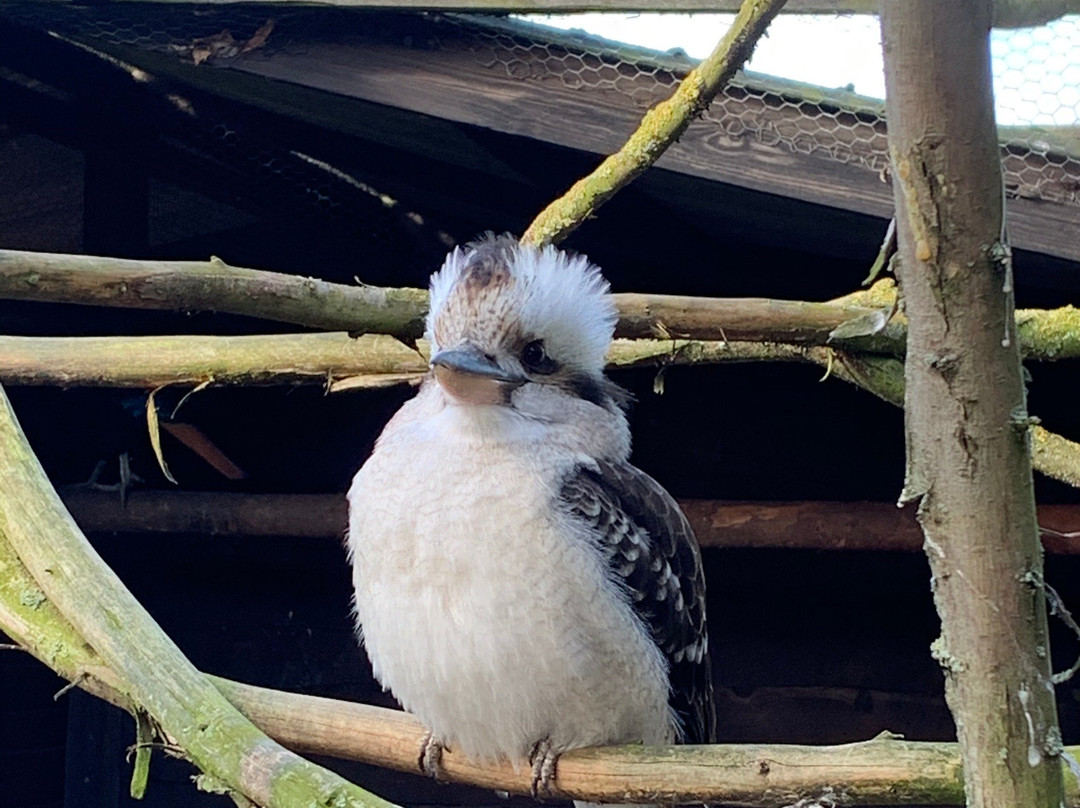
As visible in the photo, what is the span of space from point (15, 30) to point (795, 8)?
1366 millimetres

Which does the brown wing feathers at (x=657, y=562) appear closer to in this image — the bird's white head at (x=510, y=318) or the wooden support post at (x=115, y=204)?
the bird's white head at (x=510, y=318)

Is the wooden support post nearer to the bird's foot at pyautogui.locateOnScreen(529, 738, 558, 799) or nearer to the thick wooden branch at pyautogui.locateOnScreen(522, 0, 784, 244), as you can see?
the thick wooden branch at pyautogui.locateOnScreen(522, 0, 784, 244)

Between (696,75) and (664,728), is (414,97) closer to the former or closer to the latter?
(696,75)

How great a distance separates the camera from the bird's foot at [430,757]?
1625 millimetres

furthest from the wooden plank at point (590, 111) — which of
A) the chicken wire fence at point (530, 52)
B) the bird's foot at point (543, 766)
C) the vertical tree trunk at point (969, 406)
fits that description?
the vertical tree trunk at point (969, 406)

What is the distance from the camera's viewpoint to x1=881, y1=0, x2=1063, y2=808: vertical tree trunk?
71cm

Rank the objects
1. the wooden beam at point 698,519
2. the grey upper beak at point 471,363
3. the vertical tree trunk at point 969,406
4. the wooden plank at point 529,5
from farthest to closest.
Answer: the wooden beam at point 698,519 < the wooden plank at point 529,5 < the grey upper beak at point 471,363 < the vertical tree trunk at point 969,406

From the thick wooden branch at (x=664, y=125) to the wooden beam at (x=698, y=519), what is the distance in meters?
0.91

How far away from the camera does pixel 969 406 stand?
2.64 feet

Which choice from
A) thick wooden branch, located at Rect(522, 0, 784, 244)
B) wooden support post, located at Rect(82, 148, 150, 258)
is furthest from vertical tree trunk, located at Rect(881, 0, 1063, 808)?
wooden support post, located at Rect(82, 148, 150, 258)

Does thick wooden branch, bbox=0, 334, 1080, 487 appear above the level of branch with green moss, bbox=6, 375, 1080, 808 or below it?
above

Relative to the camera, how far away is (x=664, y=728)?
173 centimetres

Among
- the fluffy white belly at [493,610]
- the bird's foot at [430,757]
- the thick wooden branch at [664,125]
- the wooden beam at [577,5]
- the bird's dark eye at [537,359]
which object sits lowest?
the bird's foot at [430,757]

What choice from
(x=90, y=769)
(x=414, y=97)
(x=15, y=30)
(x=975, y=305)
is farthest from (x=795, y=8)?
(x=90, y=769)
